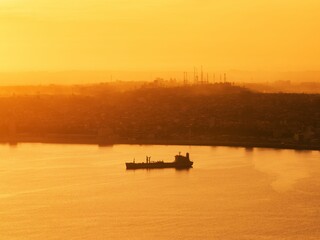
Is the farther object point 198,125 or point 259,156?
point 198,125

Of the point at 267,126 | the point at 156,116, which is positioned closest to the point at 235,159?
the point at 267,126

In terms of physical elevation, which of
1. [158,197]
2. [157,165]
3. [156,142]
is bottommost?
[158,197]

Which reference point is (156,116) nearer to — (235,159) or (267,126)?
(267,126)

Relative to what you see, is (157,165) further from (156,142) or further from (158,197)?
(156,142)

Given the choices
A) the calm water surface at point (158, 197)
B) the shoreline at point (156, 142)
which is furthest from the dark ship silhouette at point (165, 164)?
the shoreline at point (156, 142)

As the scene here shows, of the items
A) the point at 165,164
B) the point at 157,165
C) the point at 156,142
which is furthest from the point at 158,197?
the point at 156,142

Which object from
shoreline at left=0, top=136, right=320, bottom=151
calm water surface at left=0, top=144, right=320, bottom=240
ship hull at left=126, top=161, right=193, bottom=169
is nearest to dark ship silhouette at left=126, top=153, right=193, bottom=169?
ship hull at left=126, top=161, right=193, bottom=169

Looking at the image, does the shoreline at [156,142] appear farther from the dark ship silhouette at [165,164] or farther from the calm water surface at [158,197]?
the dark ship silhouette at [165,164]

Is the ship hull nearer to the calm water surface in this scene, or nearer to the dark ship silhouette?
the dark ship silhouette
